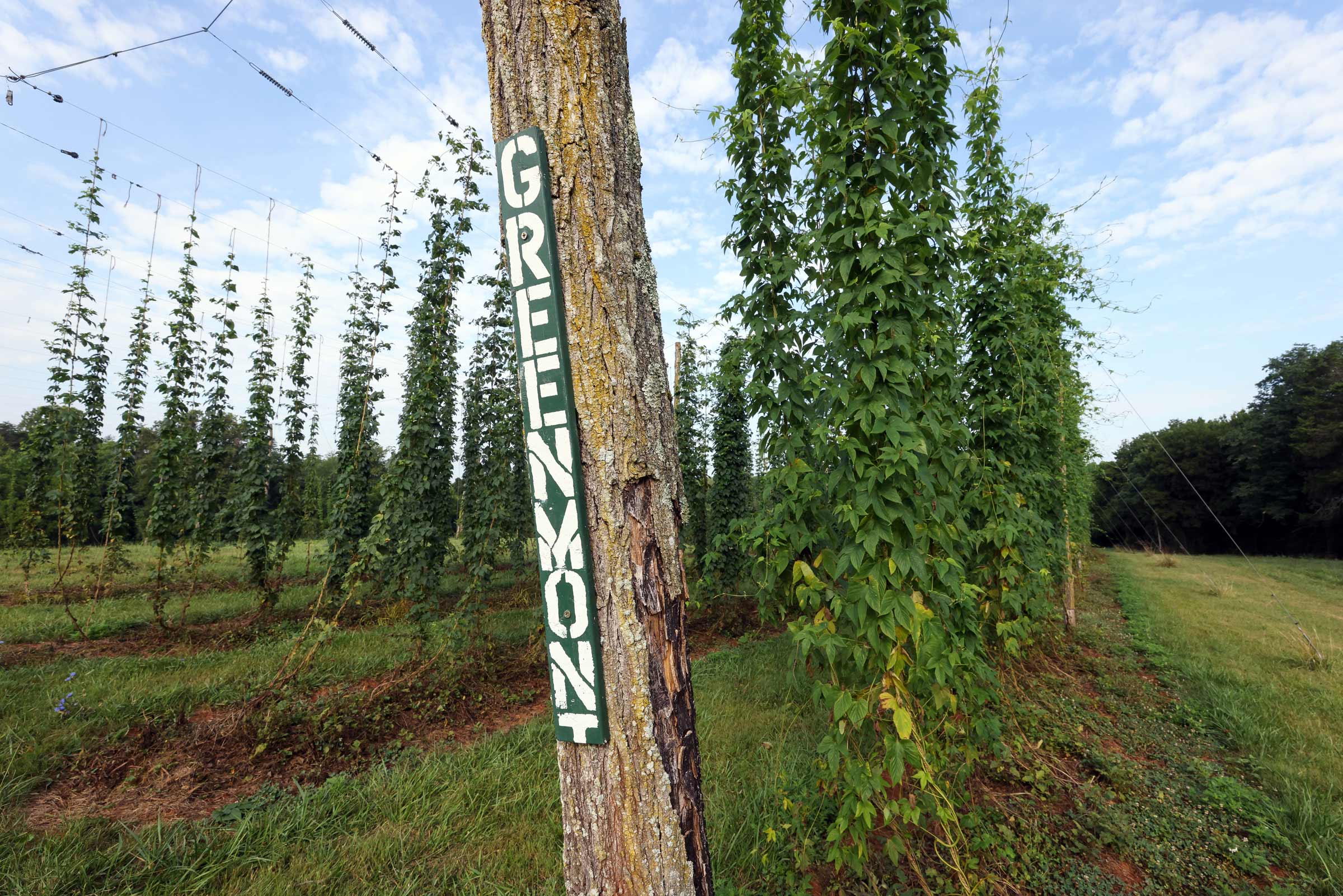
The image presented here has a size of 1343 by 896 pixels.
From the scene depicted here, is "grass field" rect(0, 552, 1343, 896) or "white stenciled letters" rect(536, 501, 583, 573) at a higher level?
"white stenciled letters" rect(536, 501, 583, 573)

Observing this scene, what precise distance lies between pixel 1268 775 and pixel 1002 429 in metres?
2.92

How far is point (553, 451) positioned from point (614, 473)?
16 cm

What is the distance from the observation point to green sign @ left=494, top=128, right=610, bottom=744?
1235 mm

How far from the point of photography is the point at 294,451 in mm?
9477

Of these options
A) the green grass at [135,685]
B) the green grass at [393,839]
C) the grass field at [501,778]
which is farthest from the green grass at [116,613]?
the green grass at [393,839]

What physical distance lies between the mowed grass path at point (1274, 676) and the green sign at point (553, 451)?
408 centimetres

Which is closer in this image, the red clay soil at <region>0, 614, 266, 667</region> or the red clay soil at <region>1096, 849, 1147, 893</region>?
the red clay soil at <region>1096, 849, 1147, 893</region>

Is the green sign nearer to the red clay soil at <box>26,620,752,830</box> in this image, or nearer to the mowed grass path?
the red clay soil at <box>26,620,752,830</box>

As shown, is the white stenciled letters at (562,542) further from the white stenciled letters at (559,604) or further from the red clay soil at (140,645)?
the red clay soil at (140,645)

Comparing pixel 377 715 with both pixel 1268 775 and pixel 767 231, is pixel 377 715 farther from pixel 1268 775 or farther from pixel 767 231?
pixel 1268 775

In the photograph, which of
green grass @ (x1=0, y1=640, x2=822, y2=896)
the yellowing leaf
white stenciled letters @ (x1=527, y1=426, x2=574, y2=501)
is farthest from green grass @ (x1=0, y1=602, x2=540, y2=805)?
the yellowing leaf

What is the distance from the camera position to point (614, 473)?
124 centimetres

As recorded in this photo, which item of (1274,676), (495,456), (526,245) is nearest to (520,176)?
(526,245)

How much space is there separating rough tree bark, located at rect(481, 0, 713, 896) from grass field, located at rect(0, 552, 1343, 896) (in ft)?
3.48
